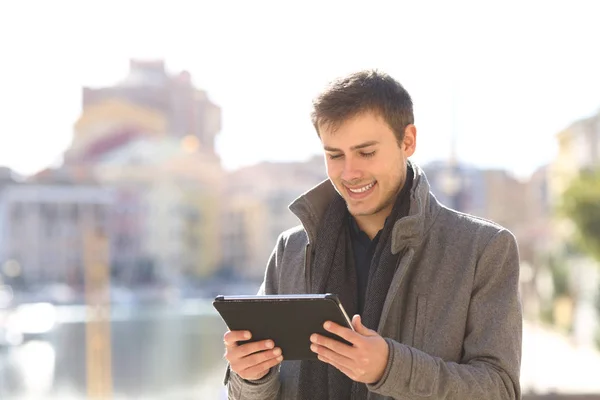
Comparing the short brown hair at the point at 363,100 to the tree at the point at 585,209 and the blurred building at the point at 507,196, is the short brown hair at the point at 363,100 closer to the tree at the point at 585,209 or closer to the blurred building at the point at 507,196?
the tree at the point at 585,209

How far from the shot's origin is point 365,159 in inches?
59.5

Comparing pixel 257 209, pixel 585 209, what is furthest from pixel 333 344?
pixel 257 209

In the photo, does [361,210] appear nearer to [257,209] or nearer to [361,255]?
[361,255]

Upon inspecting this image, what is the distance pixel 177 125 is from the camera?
198 ft

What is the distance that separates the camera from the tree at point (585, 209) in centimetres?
1324

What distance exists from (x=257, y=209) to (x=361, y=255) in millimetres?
51951

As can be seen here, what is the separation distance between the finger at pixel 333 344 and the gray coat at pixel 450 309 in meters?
0.08

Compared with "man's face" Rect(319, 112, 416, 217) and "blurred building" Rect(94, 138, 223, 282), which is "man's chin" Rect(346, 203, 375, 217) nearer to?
"man's face" Rect(319, 112, 416, 217)

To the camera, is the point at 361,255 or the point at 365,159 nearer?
the point at 365,159

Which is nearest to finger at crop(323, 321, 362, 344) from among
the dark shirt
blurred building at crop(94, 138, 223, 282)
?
the dark shirt

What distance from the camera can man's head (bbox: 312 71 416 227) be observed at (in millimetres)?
1495

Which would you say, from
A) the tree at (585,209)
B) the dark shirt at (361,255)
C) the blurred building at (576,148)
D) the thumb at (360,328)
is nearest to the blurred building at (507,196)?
the blurred building at (576,148)

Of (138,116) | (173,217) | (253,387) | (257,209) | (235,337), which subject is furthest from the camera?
(138,116)

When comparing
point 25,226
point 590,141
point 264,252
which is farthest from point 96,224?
point 590,141
